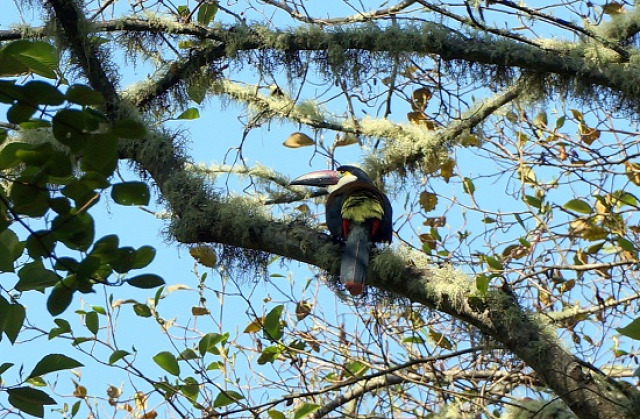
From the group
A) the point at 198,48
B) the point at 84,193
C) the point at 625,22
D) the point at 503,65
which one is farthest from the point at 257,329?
the point at 84,193

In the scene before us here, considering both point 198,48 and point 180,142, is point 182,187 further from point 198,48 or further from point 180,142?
point 198,48

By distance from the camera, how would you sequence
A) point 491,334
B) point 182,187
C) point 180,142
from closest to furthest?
1. point 491,334
2. point 182,187
3. point 180,142

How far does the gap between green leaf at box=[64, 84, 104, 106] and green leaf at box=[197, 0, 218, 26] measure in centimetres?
162

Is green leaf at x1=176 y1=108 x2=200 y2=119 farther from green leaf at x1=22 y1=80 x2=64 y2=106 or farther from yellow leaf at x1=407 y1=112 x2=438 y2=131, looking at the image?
green leaf at x1=22 y1=80 x2=64 y2=106

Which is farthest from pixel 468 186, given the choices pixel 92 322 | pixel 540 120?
pixel 92 322

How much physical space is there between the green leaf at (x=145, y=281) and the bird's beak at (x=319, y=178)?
229cm

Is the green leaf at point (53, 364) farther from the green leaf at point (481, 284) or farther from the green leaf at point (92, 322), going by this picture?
the green leaf at point (481, 284)

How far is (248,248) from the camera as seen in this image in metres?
3.07

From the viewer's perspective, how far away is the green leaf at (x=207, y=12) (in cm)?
334

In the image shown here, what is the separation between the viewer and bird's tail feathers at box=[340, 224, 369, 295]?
2980 mm

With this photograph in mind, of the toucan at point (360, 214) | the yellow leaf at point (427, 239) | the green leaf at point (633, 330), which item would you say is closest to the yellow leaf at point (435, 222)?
the yellow leaf at point (427, 239)

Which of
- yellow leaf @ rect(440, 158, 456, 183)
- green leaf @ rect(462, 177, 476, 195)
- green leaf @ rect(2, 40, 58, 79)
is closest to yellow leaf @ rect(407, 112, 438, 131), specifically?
yellow leaf @ rect(440, 158, 456, 183)

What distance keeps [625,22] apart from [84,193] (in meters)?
2.35

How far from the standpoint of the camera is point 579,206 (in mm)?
3912
